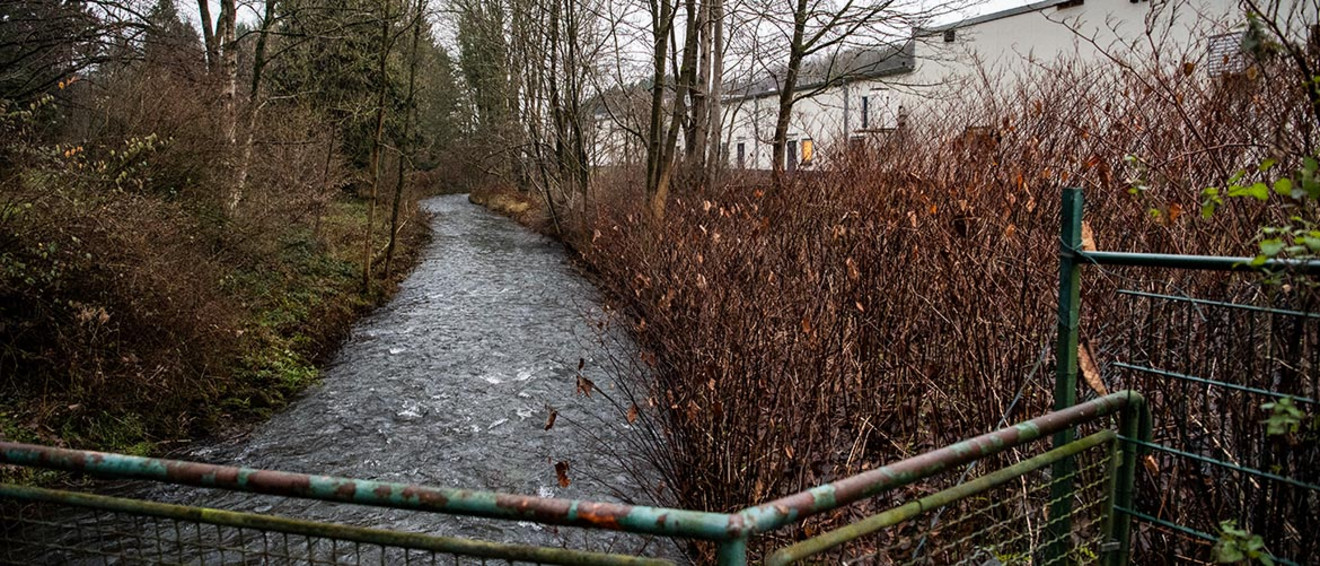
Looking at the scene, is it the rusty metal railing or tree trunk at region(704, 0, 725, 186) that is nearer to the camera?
the rusty metal railing

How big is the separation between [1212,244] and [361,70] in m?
23.3

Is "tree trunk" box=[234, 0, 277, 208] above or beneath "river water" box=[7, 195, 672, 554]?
above

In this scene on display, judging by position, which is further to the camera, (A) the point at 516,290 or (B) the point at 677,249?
(A) the point at 516,290

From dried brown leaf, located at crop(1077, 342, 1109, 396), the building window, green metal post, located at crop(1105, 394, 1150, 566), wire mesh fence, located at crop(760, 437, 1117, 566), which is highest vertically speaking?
the building window

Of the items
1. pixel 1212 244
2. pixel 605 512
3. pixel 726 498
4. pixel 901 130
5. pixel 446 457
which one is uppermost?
pixel 901 130

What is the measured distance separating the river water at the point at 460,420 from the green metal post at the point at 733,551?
2547 mm

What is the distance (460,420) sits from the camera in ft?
25.3

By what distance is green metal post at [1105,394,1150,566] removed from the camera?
228 cm

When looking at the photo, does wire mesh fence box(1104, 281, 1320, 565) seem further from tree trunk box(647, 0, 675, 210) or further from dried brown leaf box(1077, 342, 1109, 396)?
tree trunk box(647, 0, 675, 210)

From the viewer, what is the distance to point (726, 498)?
4488 mm

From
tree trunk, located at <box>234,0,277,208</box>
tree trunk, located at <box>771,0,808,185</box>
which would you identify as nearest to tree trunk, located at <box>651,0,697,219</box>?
tree trunk, located at <box>771,0,808,185</box>

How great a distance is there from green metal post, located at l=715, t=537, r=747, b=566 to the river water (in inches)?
100

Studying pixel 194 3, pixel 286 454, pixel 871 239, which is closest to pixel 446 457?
pixel 286 454

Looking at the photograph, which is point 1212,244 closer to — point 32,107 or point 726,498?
point 726,498
